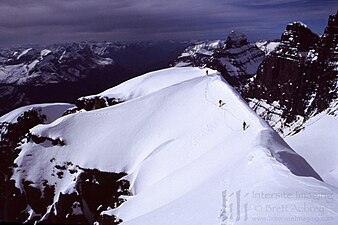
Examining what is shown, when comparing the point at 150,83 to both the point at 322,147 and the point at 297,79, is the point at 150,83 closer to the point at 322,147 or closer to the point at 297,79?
the point at 322,147

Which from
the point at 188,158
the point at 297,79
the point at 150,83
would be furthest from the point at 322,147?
the point at 297,79

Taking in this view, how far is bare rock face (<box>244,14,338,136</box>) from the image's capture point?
134 metres

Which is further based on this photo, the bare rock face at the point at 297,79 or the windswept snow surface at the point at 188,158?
the bare rock face at the point at 297,79

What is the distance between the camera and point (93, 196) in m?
61.3

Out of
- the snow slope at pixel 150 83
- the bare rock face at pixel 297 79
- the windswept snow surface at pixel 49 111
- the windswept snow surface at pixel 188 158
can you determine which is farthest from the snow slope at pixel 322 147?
the windswept snow surface at pixel 49 111

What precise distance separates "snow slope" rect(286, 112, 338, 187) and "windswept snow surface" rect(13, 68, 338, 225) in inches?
736

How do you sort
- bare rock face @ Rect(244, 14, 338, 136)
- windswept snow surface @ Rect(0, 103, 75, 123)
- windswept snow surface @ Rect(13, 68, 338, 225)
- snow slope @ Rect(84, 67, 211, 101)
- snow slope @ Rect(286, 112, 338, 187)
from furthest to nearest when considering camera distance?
1. bare rock face @ Rect(244, 14, 338, 136)
2. windswept snow surface @ Rect(0, 103, 75, 123)
3. snow slope @ Rect(84, 67, 211, 101)
4. snow slope @ Rect(286, 112, 338, 187)
5. windswept snow surface @ Rect(13, 68, 338, 225)

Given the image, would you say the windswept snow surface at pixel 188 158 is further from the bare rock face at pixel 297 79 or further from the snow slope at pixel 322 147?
the bare rock face at pixel 297 79

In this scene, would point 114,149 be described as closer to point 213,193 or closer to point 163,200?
point 163,200

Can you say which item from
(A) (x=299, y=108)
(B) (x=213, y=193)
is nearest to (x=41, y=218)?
(B) (x=213, y=193)

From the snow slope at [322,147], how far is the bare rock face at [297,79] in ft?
130

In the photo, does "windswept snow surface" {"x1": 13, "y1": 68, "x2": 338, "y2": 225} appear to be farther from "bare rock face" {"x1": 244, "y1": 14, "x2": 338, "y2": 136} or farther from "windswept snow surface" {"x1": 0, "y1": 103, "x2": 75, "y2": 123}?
"bare rock face" {"x1": 244, "y1": 14, "x2": 338, "y2": 136}

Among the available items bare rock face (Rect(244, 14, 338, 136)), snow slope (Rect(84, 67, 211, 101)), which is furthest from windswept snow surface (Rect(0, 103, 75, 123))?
bare rock face (Rect(244, 14, 338, 136))

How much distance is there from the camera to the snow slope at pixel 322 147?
55719mm
